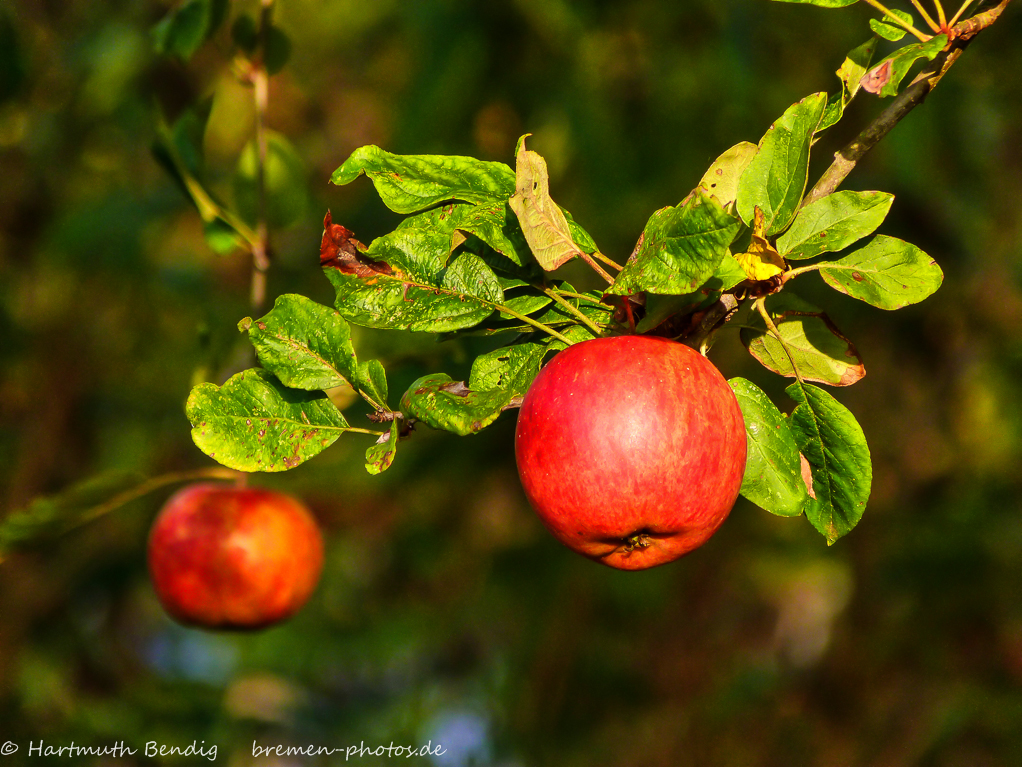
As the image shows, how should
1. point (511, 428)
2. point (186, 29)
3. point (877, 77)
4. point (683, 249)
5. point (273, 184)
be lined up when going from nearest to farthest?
point (683, 249) → point (877, 77) → point (186, 29) → point (273, 184) → point (511, 428)

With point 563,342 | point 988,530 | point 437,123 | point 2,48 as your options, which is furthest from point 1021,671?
point 2,48

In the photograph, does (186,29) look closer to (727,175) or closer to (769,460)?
(727,175)

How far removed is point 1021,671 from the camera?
2695mm

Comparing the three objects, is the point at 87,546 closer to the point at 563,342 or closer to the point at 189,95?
the point at 189,95

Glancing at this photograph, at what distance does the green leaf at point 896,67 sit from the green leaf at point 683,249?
203 mm

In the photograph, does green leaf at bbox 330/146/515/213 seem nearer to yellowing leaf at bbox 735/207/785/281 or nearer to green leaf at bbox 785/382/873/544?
yellowing leaf at bbox 735/207/785/281

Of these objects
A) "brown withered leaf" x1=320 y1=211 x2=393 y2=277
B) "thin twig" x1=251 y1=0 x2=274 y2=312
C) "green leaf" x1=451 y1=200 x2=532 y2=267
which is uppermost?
"green leaf" x1=451 y1=200 x2=532 y2=267

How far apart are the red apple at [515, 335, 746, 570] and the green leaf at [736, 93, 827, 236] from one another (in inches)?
5.0

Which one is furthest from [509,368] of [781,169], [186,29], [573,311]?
[186,29]

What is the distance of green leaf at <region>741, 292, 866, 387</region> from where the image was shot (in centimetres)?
78

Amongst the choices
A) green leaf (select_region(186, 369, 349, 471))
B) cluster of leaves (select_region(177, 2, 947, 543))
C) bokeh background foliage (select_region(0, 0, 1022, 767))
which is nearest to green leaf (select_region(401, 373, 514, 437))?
cluster of leaves (select_region(177, 2, 947, 543))

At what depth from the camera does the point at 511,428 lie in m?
1.91

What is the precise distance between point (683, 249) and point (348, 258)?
0.93ft

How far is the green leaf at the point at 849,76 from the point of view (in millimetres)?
712
